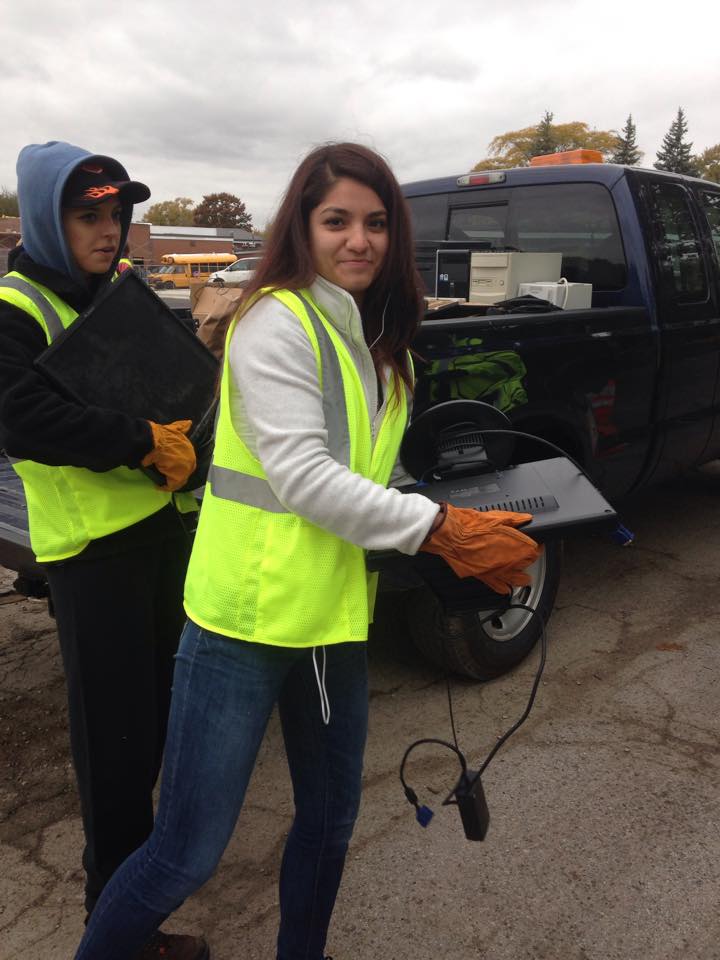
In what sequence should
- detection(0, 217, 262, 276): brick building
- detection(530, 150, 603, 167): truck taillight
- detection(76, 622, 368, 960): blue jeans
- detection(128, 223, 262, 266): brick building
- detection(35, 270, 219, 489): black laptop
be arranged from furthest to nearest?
detection(128, 223, 262, 266): brick building → detection(0, 217, 262, 276): brick building → detection(530, 150, 603, 167): truck taillight → detection(35, 270, 219, 489): black laptop → detection(76, 622, 368, 960): blue jeans

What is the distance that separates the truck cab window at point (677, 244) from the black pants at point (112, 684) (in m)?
3.13

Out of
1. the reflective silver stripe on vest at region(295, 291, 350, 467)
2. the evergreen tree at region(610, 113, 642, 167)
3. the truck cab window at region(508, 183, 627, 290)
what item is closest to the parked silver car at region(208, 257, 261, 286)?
the reflective silver stripe on vest at region(295, 291, 350, 467)

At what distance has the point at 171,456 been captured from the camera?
A: 1969 millimetres

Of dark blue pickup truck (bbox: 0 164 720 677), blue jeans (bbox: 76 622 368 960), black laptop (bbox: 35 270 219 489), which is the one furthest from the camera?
dark blue pickup truck (bbox: 0 164 720 677)

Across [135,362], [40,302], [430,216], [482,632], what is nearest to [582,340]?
[482,632]

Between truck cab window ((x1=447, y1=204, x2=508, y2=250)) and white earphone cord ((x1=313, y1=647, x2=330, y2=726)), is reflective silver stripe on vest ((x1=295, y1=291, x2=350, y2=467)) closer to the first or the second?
white earphone cord ((x1=313, y1=647, x2=330, y2=726))

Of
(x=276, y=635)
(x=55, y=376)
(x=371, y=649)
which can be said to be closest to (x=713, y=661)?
(x=371, y=649)

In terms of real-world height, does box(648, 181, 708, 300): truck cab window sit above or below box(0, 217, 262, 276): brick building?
above

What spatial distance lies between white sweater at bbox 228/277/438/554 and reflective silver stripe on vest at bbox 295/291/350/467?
38 millimetres

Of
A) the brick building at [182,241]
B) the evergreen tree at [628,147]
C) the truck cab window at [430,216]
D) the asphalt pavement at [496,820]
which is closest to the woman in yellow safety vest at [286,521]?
the asphalt pavement at [496,820]

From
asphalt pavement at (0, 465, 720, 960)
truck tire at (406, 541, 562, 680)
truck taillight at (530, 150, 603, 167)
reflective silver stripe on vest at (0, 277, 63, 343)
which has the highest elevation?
truck taillight at (530, 150, 603, 167)

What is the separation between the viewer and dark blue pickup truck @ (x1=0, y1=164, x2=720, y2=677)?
10.8ft

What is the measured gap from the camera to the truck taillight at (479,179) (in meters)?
4.68

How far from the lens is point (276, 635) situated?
1584 millimetres
